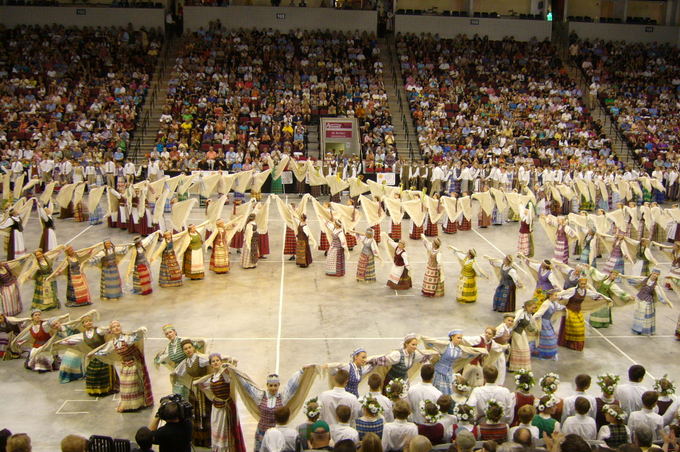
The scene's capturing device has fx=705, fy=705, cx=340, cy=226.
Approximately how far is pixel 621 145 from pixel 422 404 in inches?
1057

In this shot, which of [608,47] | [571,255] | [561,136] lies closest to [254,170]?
[571,255]

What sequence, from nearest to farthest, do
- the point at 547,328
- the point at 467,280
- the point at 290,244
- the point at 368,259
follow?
the point at 547,328 → the point at 467,280 → the point at 368,259 → the point at 290,244

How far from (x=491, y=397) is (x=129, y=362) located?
464 cm

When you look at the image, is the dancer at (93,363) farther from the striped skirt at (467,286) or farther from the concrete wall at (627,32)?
the concrete wall at (627,32)

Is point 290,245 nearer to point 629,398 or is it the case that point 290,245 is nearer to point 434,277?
point 434,277

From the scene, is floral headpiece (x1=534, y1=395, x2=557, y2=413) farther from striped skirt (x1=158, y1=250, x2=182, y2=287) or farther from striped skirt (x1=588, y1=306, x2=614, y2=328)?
striped skirt (x1=158, y1=250, x2=182, y2=287)

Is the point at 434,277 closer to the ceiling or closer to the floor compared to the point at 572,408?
closer to the floor

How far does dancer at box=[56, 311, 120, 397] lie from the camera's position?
9344 mm

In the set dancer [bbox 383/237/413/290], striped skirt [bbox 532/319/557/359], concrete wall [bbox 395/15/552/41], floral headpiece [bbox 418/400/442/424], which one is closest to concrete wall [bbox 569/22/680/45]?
concrete wall [bbox 395/15/552/41]

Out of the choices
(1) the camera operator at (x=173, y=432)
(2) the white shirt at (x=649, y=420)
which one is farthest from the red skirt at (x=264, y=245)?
(2) the white shirt at (x=649, y=420)

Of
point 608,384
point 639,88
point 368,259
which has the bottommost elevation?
point 368,259

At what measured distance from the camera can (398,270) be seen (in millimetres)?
14406

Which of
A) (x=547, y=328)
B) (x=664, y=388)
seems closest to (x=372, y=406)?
(x=664, y=388)

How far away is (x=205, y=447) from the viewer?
8.37 m
